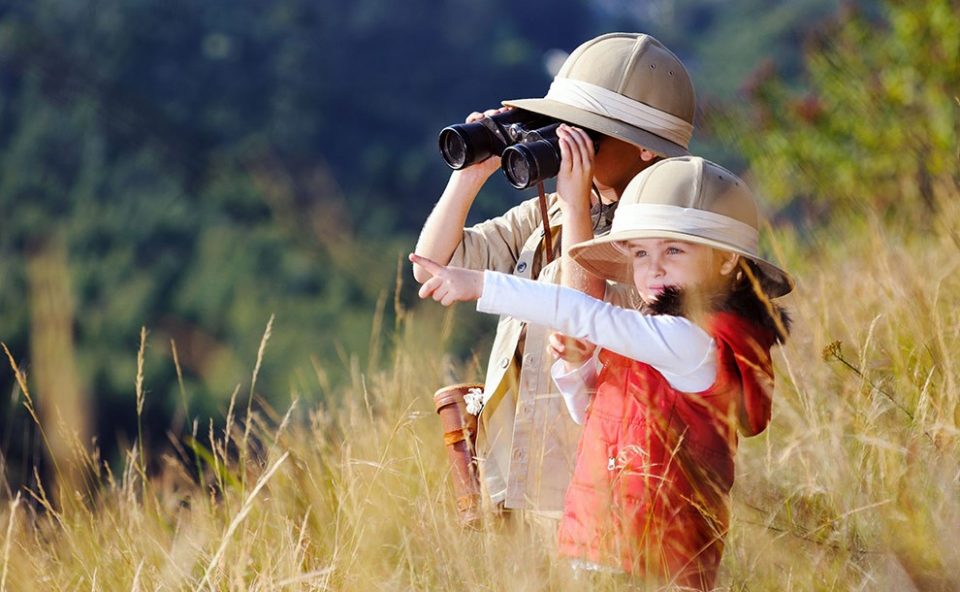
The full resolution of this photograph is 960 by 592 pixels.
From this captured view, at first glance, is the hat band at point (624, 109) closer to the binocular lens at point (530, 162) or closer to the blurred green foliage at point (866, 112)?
the binocular lens at point (530, 162)

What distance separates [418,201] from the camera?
167 ft

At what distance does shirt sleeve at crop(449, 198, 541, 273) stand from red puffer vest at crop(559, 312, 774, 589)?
21.8 inches

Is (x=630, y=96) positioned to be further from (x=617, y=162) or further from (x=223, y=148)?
(x=223, y=148)

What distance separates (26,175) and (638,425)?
5454cm

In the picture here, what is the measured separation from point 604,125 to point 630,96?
3.6 inches

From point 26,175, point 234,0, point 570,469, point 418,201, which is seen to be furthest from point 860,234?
point 234,0

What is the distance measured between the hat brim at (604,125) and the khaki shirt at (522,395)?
0.22m

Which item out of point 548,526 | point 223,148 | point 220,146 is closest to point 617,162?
point 548,526

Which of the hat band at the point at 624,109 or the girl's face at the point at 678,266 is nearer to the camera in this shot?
the girl's face at the point at 678,266

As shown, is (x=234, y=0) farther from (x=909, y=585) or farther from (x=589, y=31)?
(x=909, y=585)

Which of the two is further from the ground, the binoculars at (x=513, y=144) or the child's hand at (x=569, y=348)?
the binoculars at (x=513, y=144)

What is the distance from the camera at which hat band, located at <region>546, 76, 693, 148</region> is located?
7.00 feet

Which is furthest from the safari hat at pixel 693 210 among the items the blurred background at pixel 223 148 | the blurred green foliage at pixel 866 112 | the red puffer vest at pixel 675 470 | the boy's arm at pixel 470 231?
the blurred background at pixel 223 148

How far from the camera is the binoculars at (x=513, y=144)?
2004 millimetres
